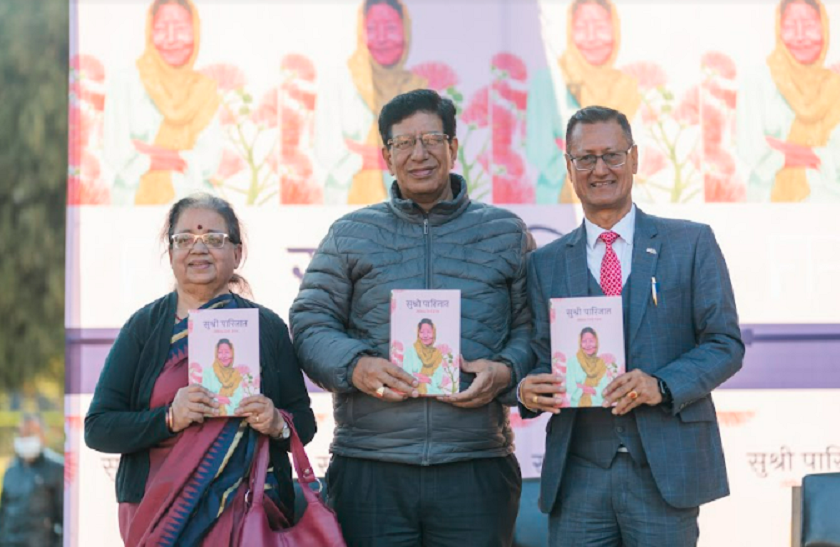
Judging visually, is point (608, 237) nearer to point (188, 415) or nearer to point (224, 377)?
point (224, 377)

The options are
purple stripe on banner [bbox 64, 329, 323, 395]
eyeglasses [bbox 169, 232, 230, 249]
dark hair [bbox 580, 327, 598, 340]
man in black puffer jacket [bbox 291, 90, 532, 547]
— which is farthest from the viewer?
purple stripe on banner [bbox 64, 329, 323, 395]

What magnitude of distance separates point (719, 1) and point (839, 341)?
1.55m

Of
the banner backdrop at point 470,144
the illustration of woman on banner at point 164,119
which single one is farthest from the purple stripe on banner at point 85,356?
the illustration of woman on banner at point 164,119

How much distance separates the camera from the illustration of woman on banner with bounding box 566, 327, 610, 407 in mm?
2859

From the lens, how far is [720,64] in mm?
4480

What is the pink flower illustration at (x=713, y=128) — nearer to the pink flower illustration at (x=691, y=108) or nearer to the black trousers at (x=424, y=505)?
the pink flower illustration at (x=691, y=108)

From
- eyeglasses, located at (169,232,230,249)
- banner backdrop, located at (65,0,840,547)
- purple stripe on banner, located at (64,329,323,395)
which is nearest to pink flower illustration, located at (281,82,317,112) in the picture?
banner backdrop, located at (65,0,840,547)

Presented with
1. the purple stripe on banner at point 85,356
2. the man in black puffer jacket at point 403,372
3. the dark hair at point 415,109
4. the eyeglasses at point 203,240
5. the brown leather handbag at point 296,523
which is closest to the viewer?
the brown leather handbag at point 296,523

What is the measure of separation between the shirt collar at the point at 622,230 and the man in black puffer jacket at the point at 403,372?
275 mm

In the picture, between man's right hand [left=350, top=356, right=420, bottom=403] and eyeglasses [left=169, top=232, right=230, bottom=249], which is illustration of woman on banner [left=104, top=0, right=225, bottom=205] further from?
man's right hand [left=350, top=356, right=420, bottom=403]

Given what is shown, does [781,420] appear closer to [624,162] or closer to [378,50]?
[624,162]

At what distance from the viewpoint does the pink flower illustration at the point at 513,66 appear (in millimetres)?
4453

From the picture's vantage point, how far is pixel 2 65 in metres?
4.55

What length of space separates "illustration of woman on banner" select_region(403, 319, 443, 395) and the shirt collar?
539mm
